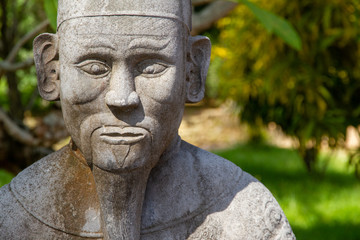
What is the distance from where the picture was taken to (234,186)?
1.57 meters

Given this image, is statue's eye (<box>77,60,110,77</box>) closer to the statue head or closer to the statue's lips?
the statue head

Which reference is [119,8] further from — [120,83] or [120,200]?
[120,200]

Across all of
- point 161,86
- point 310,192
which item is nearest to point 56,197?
point 161,86

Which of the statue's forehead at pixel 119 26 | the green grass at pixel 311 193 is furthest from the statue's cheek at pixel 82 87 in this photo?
the green grass at pixel 311 193

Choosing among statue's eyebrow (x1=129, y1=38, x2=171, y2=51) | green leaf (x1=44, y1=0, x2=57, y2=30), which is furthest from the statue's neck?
green leaf (x1=44, y1=0, x2=57, y2=30)

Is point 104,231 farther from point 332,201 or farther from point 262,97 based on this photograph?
point 262,97

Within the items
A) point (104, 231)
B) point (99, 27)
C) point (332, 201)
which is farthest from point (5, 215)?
point (332, 201)

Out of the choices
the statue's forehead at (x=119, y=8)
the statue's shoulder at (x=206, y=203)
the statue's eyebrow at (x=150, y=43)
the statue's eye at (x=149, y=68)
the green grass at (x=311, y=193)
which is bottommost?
the green grass at (x=311, y=193)

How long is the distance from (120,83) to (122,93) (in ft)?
0.10

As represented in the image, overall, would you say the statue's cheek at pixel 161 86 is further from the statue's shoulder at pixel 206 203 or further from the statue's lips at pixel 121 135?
the statue's shoulder at pixel 206 203

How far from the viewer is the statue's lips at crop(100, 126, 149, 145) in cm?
129

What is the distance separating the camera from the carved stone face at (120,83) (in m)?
1.27

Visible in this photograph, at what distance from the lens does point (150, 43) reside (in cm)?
129

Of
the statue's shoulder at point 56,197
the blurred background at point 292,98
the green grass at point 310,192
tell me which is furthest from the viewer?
the green grass at point 310,192
